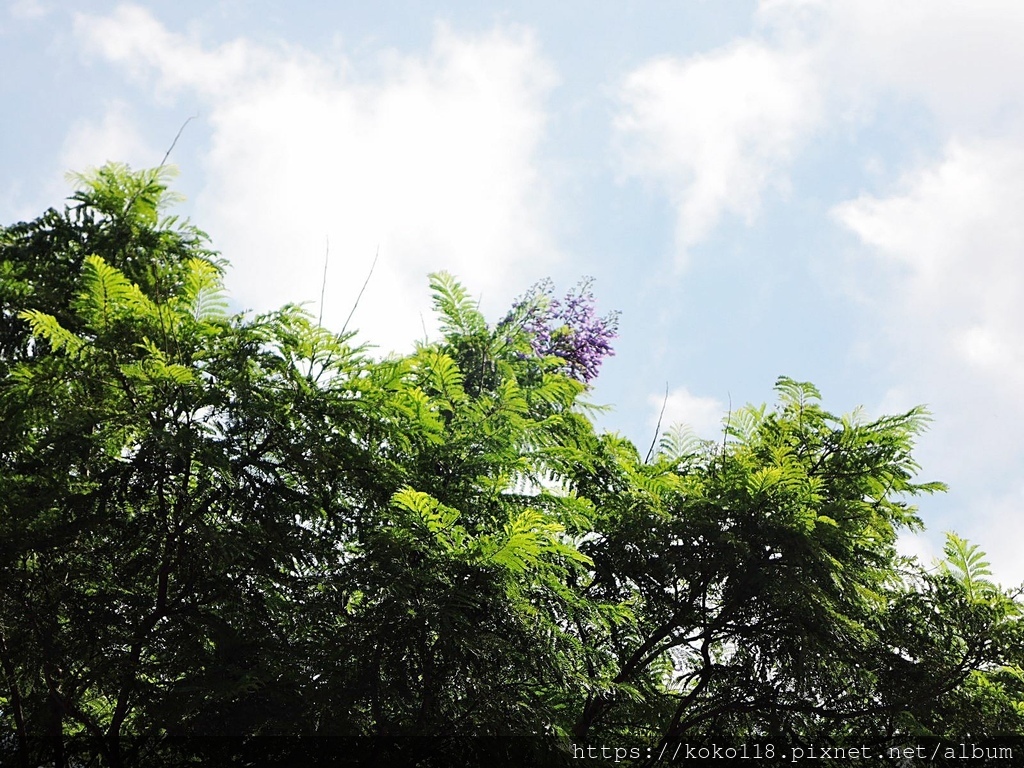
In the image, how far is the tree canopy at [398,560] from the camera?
15.5 feet

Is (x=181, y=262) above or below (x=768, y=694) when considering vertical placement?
above

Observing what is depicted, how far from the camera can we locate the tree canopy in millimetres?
4738

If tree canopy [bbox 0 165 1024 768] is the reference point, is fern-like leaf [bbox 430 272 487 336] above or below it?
above

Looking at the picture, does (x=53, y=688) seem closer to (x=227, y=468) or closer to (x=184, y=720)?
(x=184, y=720)

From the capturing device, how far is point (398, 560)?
4.64 metres

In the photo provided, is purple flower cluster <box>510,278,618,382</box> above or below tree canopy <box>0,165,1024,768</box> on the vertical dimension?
above

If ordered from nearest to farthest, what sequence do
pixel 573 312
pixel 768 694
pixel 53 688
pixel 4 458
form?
pixel 53 688 → pixel 4 458 → pixel 768 694 → pixel 573 312

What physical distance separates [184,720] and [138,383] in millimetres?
1701

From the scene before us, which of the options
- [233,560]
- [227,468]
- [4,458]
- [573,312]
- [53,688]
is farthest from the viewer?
[573,312]

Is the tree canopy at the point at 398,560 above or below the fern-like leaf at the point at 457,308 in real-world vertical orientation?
below

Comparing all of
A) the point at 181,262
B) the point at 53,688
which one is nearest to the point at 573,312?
the point at 181,262

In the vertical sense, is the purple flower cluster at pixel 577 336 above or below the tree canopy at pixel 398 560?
above

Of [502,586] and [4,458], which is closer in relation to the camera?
[502,586]

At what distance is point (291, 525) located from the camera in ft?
17.1
